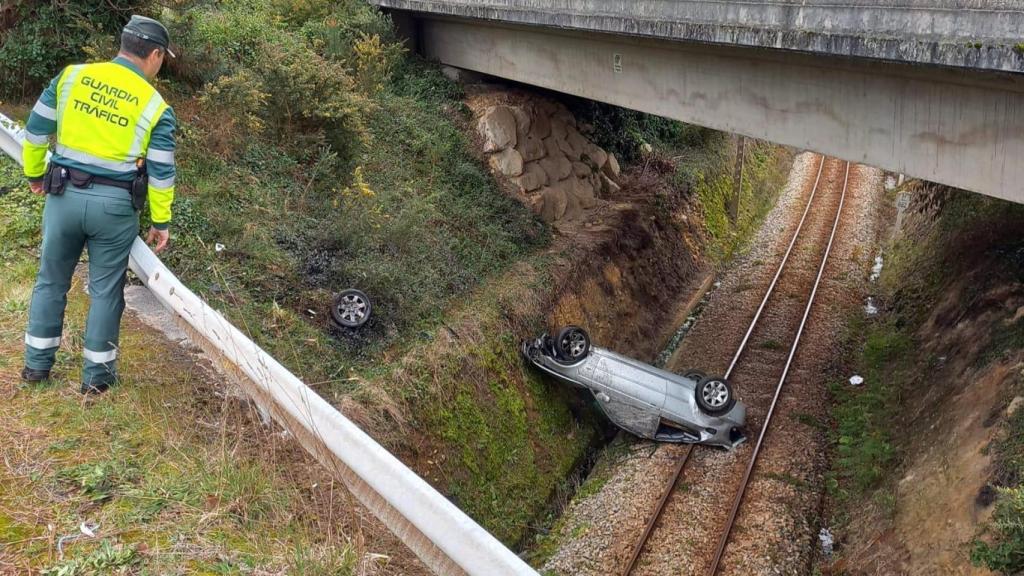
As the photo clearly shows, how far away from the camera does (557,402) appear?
1203cm

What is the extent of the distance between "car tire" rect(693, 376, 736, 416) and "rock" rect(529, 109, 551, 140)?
723cm

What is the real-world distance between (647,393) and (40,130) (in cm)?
898

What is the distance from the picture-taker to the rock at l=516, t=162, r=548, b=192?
1491 cm

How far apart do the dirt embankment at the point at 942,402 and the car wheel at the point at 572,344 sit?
169 inches

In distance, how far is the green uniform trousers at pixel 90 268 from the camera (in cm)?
423

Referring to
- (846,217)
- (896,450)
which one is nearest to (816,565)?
(896,450)

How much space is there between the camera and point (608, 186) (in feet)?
55.7

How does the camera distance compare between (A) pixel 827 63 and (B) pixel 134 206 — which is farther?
(A) pixel 827 63

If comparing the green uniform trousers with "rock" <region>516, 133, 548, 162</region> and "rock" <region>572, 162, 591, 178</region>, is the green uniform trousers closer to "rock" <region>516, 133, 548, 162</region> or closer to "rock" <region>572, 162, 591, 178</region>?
"rock" <region>516, 133, 548, 162</region>

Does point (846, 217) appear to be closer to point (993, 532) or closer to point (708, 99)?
point (708, 99)

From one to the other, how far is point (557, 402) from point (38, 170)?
29.1 ft

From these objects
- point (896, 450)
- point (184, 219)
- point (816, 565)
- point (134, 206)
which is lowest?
point (816, 565)

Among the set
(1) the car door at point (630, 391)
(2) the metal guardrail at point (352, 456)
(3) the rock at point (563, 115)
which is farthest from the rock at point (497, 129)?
(2) the metal guardrail at point (352, 456)

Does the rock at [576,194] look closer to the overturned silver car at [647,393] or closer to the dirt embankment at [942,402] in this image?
the overturned silver car at [647,393]
